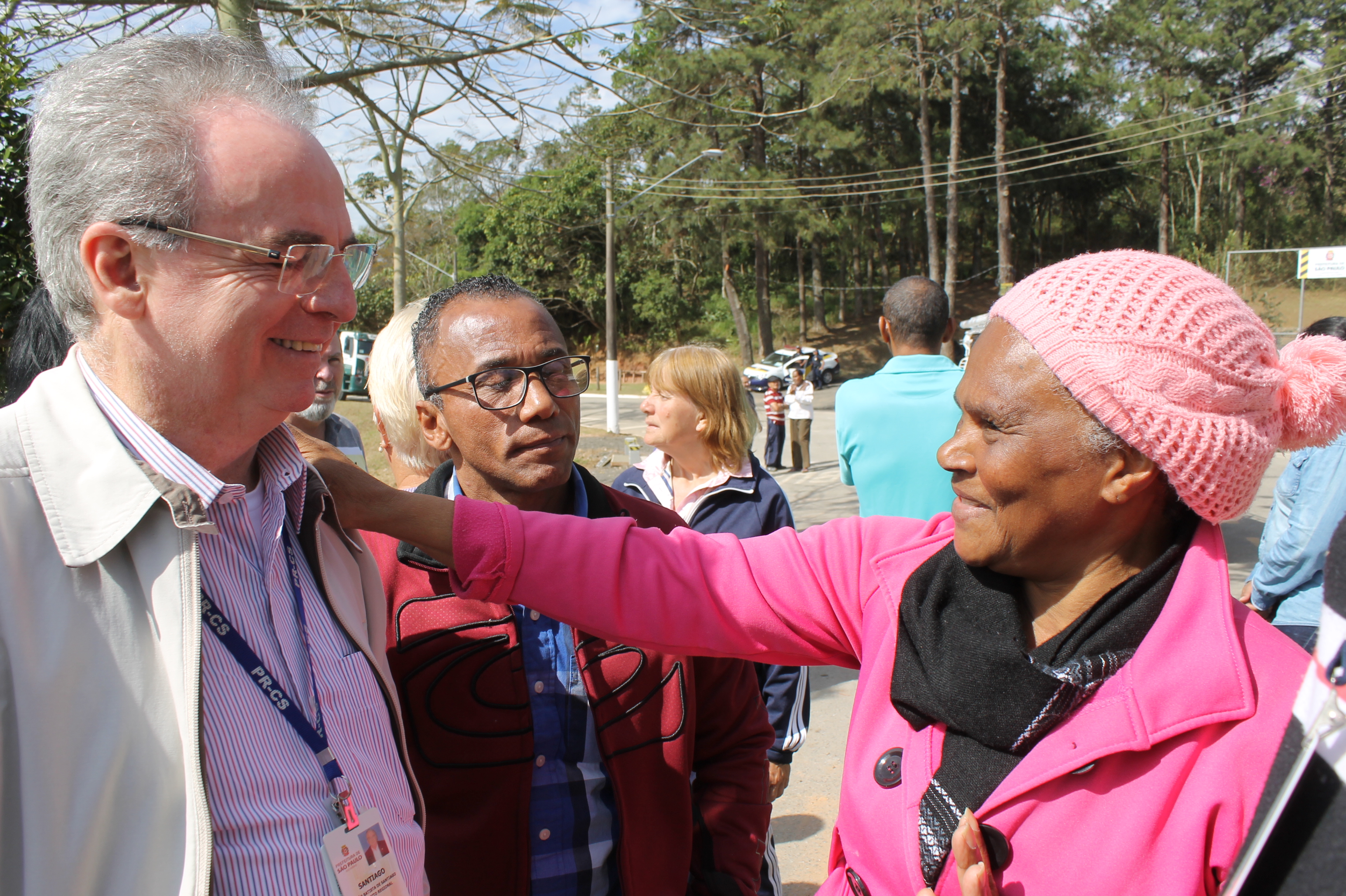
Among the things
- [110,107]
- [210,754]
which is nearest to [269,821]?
[210,754]

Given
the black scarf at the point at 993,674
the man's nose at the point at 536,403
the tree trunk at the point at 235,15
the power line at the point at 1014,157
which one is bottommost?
the black scarf at the point at 993,674

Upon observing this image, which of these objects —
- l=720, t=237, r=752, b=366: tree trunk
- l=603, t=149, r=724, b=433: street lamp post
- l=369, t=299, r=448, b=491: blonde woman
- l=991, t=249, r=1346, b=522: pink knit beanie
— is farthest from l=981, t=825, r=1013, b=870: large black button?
l=720, t=237, r=752, b=366: tree trunk

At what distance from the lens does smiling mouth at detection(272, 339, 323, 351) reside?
143 centimetres

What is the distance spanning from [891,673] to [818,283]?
40.2 meters

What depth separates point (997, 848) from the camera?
4.52 feet

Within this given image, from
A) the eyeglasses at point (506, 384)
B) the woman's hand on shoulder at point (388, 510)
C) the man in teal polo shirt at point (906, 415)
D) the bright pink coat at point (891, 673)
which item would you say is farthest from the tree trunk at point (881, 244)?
the woman's hand on shoulder at point (388, 510)

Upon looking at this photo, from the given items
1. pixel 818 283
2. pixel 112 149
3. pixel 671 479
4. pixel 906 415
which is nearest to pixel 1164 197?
pixel 818 283

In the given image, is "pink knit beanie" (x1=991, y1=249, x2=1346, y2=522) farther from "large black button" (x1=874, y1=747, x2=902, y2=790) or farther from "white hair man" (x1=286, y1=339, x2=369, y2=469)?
"white hair man" (x1=286, y1=339, x2=369, y2=469)

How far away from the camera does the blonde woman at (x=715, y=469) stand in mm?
3162

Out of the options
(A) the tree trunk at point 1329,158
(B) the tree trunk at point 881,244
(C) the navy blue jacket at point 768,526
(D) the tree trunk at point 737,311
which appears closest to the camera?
(C) the navy blue jacket at point 768,526

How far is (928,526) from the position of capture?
6.15 feet

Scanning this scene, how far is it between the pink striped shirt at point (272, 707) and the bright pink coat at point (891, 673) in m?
0.32

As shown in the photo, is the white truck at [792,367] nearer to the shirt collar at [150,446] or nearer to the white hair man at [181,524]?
the white hair man at [181,524]

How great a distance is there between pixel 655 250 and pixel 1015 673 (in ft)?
129
